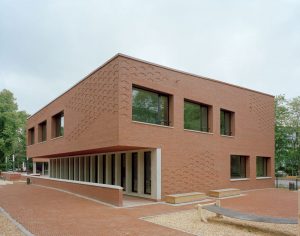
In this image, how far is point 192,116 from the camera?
20.6m

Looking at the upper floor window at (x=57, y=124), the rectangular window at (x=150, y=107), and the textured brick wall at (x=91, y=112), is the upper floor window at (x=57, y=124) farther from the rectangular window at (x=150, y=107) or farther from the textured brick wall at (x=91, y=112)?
the rectangular window at (x=150, y=107)

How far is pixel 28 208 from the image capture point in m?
14.0

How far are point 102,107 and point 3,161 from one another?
40767 millimetres

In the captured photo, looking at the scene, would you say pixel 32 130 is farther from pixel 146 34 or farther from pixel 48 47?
pixel 146 34

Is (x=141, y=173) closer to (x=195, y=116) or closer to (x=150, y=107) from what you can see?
(x=150, y=107)

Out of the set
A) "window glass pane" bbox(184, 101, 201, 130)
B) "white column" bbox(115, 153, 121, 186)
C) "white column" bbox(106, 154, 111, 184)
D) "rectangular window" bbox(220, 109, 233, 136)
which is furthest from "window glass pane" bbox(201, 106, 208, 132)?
"white column" bbox(106, 154, 111, 184)

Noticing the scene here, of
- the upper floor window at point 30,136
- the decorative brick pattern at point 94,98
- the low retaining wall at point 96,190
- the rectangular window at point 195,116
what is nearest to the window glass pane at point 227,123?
the rectangular window at point 195,116

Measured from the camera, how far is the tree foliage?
3353cm

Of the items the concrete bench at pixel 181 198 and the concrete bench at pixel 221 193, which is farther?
the concrete bench at pixel 221 193

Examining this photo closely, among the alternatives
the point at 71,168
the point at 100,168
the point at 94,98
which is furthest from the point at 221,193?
the point at 71,168

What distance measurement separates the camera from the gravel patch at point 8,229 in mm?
9133

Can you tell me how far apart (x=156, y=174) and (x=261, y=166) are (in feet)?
44.2

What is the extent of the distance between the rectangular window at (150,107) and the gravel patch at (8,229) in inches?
320

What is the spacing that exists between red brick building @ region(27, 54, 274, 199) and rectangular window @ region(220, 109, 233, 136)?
76 millimetres
